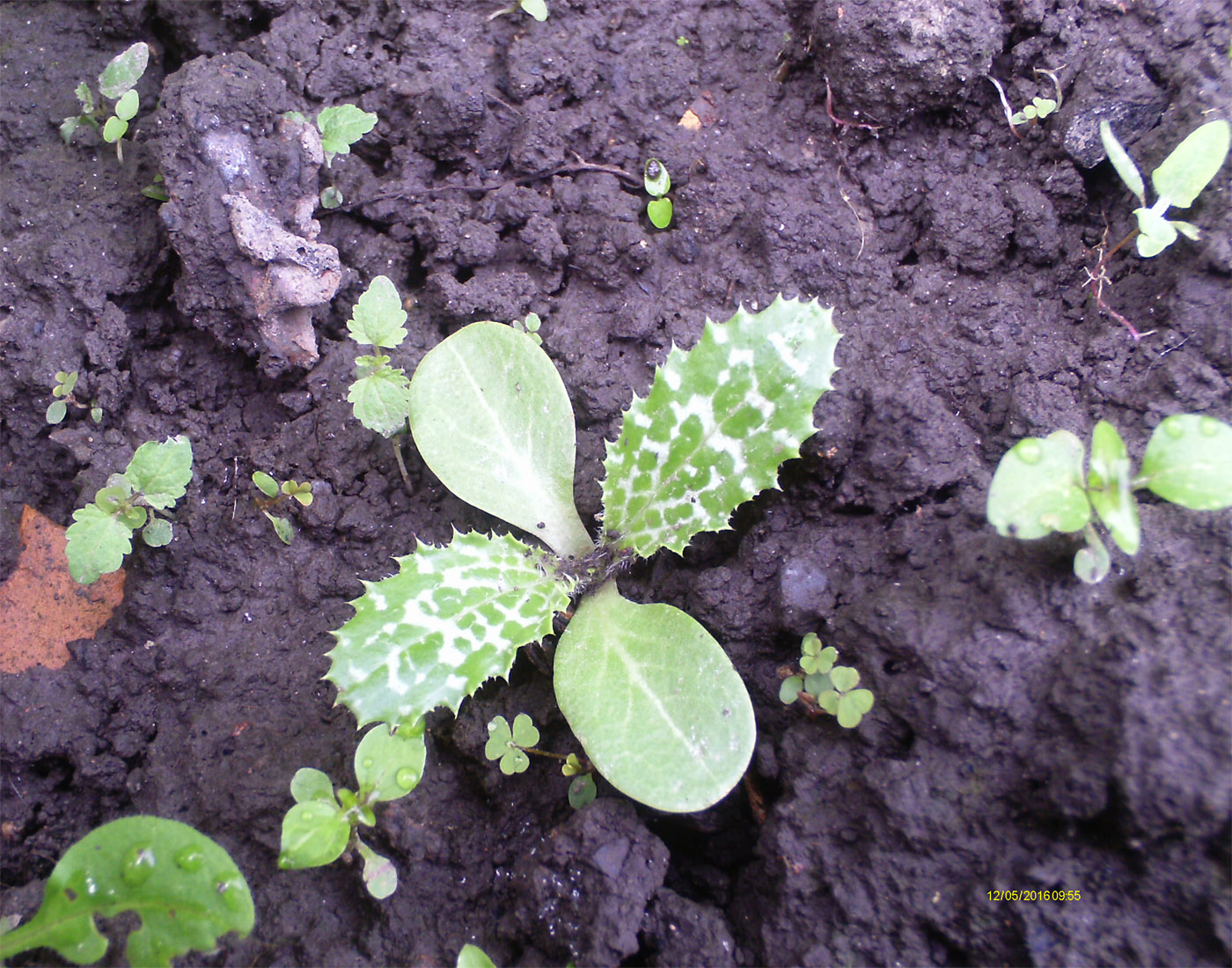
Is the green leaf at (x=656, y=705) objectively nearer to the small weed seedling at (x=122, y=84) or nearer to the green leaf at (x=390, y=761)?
the green leaf at (x=390, y=761)

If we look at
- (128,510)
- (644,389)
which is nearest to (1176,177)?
(644,389)

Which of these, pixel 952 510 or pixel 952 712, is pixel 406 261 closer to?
pixel 952 510

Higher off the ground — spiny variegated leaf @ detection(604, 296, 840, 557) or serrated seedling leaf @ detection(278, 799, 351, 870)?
spiny variegated leaf @ detection(604, 296, 840, 557)

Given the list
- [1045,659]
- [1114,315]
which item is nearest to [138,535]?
[1045,659]

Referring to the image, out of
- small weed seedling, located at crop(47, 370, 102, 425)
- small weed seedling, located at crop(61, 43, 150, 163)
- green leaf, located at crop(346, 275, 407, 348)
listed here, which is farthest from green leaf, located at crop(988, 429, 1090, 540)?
small weed seedling, located at crop(61, 43, 150, 163)

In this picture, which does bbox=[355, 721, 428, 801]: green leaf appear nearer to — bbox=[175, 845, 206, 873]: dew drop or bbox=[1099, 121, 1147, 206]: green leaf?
bbox=[175, 845, 206, 873]: dew drop
